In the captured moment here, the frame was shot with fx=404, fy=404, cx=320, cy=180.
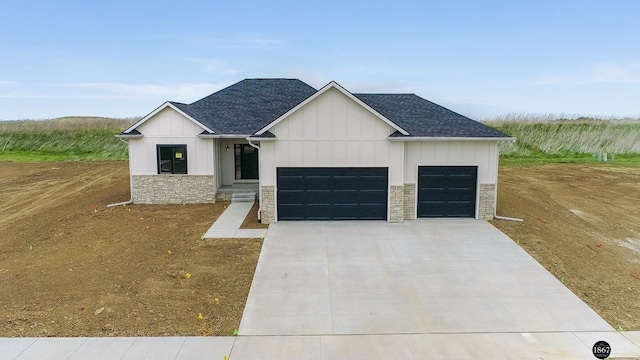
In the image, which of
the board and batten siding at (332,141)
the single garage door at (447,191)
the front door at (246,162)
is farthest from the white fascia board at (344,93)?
the front door at (246,162)

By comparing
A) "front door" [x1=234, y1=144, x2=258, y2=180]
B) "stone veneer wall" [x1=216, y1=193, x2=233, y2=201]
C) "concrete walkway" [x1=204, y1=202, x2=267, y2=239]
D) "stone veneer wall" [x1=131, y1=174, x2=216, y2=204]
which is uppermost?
"front door" [x1=234, y1=144, x2=258, y2=180]

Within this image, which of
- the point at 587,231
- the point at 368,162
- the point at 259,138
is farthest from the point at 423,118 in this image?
the point at 587,231

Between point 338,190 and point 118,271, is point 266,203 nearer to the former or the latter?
point 338,190

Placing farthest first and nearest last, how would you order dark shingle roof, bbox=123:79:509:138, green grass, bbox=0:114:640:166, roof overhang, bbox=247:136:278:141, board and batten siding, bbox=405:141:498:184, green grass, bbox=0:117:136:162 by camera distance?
1. green grass, bbox=0:117:136:162
2. green grass, bbox=0:114:640:166
3. dark shingle roof, bbox=123:79:509:138
4. board and batten siding, bbox=405:141:498:184
5. roof overhang, bbox=247:136:278:141

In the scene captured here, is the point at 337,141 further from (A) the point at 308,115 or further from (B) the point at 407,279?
(B) the point at 407,279

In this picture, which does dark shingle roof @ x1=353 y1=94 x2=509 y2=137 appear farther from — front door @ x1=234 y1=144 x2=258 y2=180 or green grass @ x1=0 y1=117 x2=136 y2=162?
green grass @ x1=0 y1=117 x2=136 y2=162

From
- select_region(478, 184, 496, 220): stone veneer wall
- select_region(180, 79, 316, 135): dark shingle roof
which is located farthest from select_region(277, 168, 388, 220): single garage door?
select_region(180, 79, 316, 135): dark shingle roof

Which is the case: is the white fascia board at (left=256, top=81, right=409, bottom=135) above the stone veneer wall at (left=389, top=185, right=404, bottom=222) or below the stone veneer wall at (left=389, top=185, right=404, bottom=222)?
above
